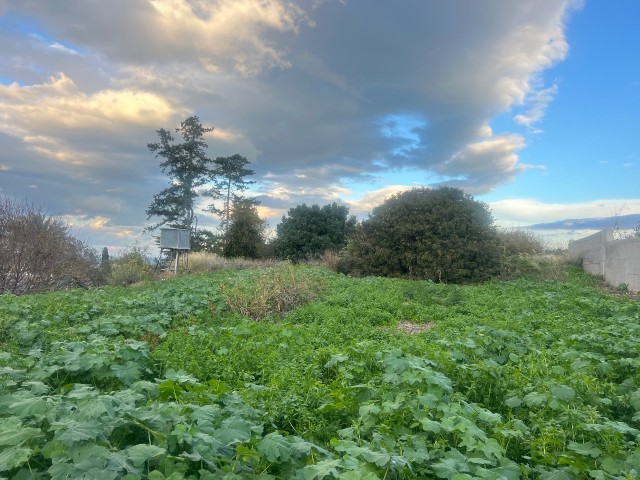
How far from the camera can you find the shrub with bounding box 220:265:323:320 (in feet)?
28.2

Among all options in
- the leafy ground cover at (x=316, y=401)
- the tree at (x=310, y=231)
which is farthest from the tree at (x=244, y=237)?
the leafy ground cover at (x=316, y=401)

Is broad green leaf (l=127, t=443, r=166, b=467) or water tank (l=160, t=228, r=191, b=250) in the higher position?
water tank (l=160, t=228, r=191, b=250)

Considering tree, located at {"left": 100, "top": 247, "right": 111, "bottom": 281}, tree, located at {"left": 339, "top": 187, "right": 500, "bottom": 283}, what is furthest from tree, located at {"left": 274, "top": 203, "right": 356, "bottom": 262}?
tree, located at {"left": 339, "top": 187, "right": 500, "bottom": 283}

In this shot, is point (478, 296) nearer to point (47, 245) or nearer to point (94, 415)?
point (94, 415)

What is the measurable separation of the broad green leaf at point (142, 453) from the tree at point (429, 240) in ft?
46.2

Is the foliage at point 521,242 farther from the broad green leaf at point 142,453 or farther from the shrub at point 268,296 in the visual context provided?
the broad green leaf at point 142,453

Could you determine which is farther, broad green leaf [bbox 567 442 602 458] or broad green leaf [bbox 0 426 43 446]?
broad green leaf [bbox 567 442 602 458]

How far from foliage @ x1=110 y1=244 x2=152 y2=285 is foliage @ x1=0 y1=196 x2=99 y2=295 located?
3.39 metres

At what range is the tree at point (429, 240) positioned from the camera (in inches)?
620

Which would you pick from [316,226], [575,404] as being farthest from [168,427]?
[316,226]

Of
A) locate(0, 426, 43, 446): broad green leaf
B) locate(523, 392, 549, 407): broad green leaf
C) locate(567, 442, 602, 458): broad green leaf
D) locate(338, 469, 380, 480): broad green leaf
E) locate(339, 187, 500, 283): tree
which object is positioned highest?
locate(339, 187, 500, 283): tree

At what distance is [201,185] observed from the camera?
34.6 metres

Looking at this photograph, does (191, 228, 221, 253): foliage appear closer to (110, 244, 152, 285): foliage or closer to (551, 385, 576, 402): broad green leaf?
(110, 244, 152, 285): foliage

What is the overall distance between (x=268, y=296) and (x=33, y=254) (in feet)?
29.5
